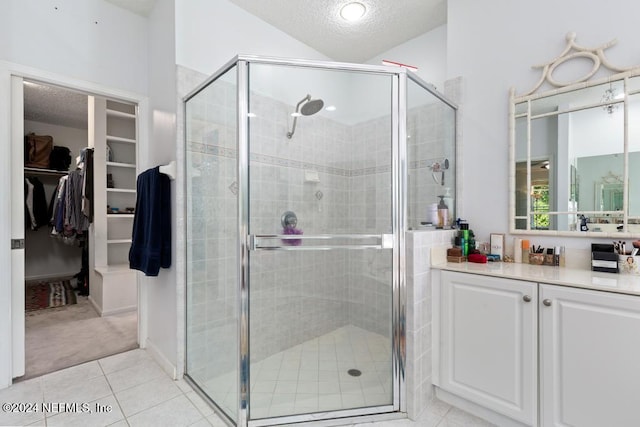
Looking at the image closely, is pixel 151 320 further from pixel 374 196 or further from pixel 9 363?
pixel 374 196

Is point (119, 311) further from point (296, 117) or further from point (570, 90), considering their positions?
point (570, 90)

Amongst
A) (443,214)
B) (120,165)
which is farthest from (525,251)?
(120,165)

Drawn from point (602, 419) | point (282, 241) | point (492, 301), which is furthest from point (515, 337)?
point (282, 241)

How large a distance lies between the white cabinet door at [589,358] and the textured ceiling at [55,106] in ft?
15.4

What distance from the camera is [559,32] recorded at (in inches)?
68.8

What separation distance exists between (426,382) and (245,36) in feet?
9.17

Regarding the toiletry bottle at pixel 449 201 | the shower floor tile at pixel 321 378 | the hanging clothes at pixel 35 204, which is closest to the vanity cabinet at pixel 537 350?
the shower floor tile at pixel 321 378

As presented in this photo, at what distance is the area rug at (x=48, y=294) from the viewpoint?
3557 mm

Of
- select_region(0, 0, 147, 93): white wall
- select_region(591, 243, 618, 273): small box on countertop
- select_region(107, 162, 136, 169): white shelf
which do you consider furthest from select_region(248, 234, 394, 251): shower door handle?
select_region(107, 162, 136, 169): white shelf

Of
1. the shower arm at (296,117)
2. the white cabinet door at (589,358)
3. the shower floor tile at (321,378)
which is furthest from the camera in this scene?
the shower arm at (296,117)

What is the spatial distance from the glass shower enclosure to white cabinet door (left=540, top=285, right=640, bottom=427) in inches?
27.0

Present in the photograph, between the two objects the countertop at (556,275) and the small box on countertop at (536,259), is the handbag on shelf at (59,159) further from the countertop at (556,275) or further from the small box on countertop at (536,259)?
the small box on countertop at (536,259)

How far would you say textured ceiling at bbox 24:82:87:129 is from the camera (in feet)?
12.0

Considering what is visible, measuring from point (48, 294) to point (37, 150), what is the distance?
7.25ft
